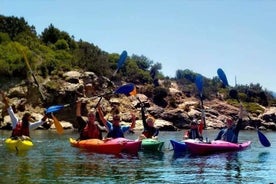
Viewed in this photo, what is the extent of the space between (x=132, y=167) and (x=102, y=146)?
3452 mm

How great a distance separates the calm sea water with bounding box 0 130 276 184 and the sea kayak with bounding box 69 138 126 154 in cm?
47

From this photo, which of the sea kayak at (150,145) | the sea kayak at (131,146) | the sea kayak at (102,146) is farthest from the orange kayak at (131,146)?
the sea kayak at (150,145)

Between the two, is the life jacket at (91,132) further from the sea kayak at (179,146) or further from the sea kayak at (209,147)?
the sea kayak at (209,147)

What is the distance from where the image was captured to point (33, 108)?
115ft

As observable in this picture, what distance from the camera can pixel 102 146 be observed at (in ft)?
50.3

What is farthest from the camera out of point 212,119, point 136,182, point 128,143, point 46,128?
point 212,119

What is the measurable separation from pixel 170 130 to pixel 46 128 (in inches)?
356

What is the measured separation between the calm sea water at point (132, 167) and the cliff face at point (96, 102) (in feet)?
54.4

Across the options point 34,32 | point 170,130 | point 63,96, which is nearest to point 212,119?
point 170,130

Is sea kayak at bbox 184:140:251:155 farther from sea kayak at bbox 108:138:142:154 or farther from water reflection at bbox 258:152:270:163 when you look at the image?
sea kayak at bbox 108:138:142:154

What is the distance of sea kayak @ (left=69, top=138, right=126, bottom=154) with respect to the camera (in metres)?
15.1

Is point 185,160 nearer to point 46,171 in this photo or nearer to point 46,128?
point 46,171

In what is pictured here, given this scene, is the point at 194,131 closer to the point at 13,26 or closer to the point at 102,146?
the point at 102,146

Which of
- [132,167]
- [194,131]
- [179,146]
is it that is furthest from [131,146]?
[132,167]
